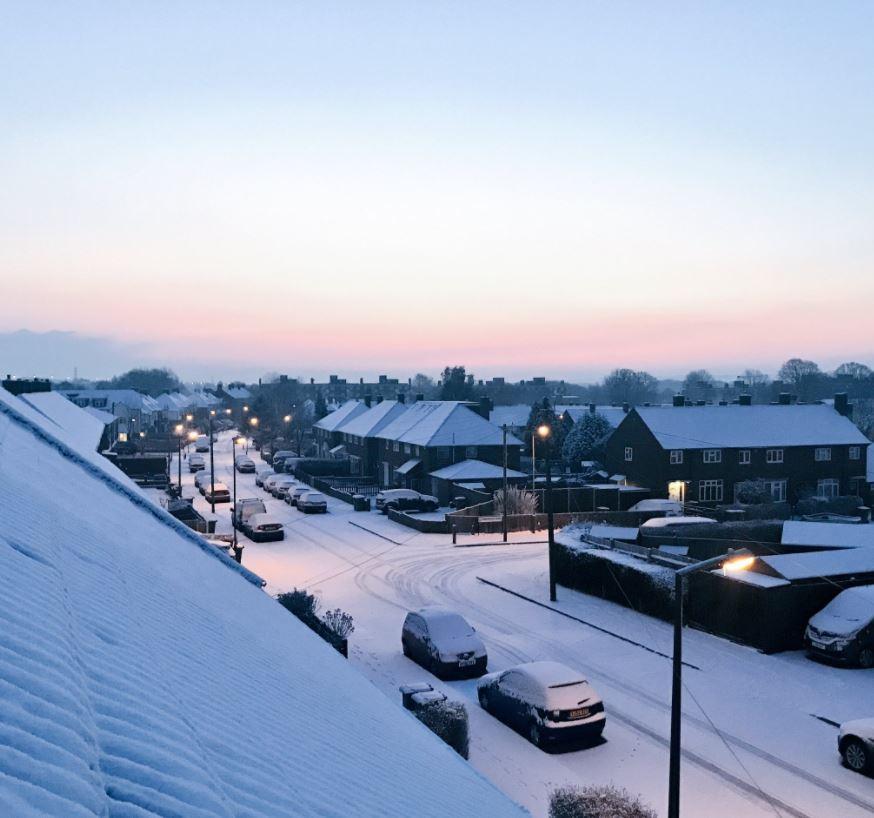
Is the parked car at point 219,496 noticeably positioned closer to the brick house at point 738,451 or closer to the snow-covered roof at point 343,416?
the snow-covered roof at point 343,416

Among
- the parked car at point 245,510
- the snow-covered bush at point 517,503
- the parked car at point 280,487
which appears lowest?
the parked car at point 280,487

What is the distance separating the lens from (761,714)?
694 inches

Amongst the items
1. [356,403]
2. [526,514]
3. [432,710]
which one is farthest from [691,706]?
[356,403]

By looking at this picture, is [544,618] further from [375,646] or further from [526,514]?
[526,514]

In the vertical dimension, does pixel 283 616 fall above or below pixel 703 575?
above

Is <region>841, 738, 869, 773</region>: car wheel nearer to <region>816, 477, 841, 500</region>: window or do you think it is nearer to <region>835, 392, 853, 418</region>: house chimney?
<region>816, 477, 841, 500</region>: window


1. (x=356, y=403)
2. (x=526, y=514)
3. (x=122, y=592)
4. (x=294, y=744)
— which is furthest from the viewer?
(x=356, y=403)

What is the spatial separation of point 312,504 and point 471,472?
1054cm

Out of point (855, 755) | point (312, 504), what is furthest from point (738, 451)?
point (855, 755)

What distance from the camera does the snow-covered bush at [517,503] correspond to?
43.3m

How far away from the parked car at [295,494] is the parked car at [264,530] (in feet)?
33.8

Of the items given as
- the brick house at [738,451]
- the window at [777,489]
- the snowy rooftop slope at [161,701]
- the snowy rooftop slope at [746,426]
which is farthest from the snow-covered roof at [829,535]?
the window at [777,489]

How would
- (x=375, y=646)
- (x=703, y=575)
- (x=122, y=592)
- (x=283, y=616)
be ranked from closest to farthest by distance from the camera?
(x=122, y=592) < (x=283, y=616) < (x=375, y=646) < (x=703, y=575)

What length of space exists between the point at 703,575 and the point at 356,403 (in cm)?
5777
